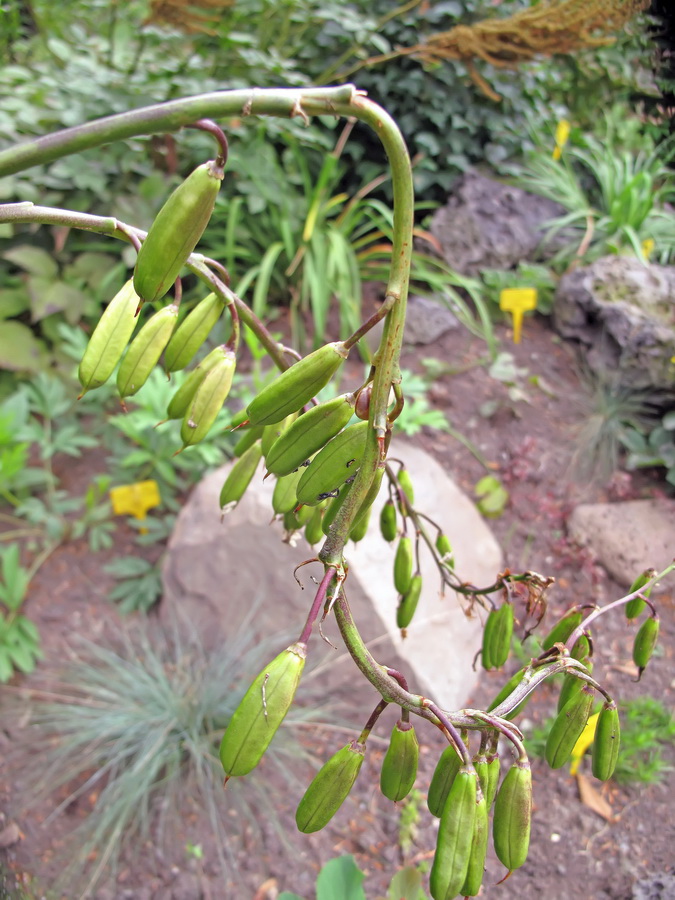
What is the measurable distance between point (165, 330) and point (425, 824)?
1267 mm

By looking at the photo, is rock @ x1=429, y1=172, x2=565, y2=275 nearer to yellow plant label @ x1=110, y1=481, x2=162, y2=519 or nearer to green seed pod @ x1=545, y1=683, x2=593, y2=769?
yellow plant label @ x1=110, y1=481, x2=162, y2=519

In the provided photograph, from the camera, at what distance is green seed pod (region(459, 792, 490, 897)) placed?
40 cm

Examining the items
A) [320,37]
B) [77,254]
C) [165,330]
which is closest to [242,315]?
[165,330]

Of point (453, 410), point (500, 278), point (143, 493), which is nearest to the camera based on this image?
point (143, 493)

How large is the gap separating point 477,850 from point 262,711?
0.53 feet

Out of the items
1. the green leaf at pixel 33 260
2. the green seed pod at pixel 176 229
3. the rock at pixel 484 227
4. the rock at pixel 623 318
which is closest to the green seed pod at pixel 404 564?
the green seed pod at pixel 176 229

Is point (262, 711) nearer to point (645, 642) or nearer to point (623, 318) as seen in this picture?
point (645, 642)

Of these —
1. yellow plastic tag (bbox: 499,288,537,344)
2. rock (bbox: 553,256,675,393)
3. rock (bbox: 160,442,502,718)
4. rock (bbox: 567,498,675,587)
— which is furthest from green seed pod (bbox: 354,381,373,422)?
rock (bbox: 553,256,675,393)

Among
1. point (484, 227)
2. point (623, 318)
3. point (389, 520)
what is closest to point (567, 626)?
point (389, 520)

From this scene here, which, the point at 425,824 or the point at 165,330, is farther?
the point at 425,824

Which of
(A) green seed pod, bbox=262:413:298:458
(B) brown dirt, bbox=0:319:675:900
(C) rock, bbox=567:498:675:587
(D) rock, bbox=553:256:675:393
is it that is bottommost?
(B) brown dirt, bbox=0:319:675:900

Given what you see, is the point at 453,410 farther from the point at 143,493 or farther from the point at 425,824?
the point at 425,824

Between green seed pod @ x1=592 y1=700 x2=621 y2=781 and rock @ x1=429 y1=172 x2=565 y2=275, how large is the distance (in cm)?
237

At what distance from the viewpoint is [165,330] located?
552mm
